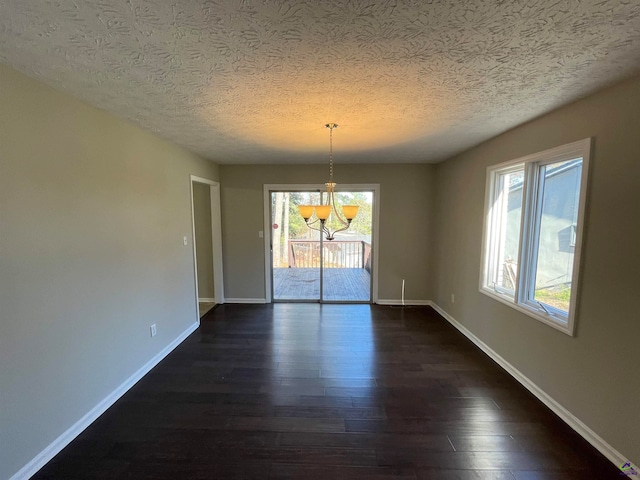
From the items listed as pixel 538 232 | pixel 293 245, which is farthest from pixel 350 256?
pixel 538 232

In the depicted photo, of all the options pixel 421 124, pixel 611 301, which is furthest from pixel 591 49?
pixel 611 301

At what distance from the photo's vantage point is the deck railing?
18.4 feet

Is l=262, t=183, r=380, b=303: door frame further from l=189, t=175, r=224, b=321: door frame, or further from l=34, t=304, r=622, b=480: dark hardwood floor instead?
l=34, t=304, r=622, b=480: dark hardwood floor

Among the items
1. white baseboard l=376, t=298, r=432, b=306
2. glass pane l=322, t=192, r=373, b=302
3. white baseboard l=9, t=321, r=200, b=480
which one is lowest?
white baseboard l=9, t=321, r=200, b=480

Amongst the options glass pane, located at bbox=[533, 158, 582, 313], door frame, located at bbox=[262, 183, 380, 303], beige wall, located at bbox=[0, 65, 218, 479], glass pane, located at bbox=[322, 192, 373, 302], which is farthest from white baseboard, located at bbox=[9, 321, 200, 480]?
glass pane, located at bbox=[533, 158, 582, 313]

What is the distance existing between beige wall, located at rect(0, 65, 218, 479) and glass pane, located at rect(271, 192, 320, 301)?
2.05 metres

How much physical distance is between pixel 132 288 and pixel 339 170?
10.5 ft

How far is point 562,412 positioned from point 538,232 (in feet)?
4.70

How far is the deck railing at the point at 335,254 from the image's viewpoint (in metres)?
5.60

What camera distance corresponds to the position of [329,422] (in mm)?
1947

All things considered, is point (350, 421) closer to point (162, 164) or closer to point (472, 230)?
point (472, 230)

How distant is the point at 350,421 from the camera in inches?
77.0

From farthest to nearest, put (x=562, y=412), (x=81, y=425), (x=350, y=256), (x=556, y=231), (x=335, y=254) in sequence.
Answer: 1. (x=350, y=256)
2. (x=335, y=254)
3. (x=556, y=231)
4. (x=562, y=412)
5. (x=81, y=425)

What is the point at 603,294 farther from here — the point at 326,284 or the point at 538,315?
the point at 326,284
